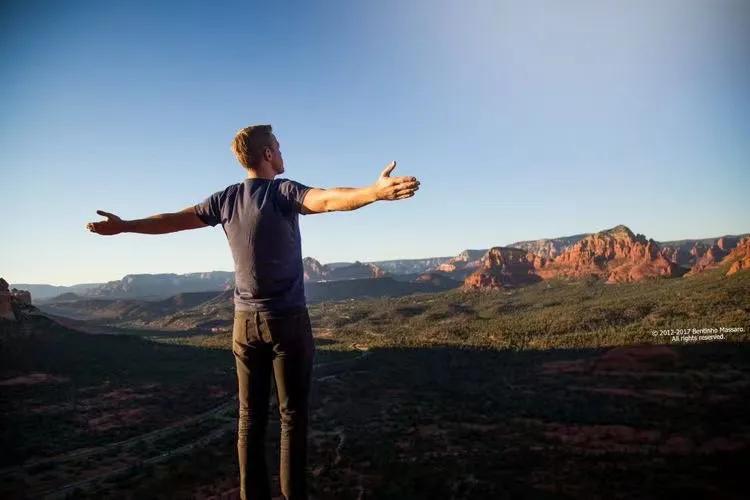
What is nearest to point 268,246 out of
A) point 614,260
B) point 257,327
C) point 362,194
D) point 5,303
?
point 257,327

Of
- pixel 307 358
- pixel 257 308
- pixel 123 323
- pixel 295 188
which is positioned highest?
pixel 295 188

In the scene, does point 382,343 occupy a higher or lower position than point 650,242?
lower

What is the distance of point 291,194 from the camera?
113 inches

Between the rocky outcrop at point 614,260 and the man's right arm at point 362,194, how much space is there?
115 metres

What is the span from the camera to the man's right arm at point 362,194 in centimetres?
240

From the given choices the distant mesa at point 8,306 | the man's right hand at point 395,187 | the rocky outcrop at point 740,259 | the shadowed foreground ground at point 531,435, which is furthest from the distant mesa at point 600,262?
the man's right hand at point 395,187

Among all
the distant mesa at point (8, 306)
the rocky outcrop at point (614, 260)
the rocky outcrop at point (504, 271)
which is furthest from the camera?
the rocky outcrop at point (504, 271)

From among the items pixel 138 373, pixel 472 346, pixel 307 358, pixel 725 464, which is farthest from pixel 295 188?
pixel 472 346

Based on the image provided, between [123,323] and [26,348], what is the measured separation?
88399mm

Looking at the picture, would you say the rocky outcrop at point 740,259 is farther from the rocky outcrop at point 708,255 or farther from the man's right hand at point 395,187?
the man's right hand at point 395,187

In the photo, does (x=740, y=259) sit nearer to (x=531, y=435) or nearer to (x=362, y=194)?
(x=531, y=435)

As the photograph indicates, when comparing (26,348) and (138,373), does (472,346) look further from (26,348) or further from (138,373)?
(26,348)

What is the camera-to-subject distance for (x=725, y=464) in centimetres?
1401

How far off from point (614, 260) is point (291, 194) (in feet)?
440
